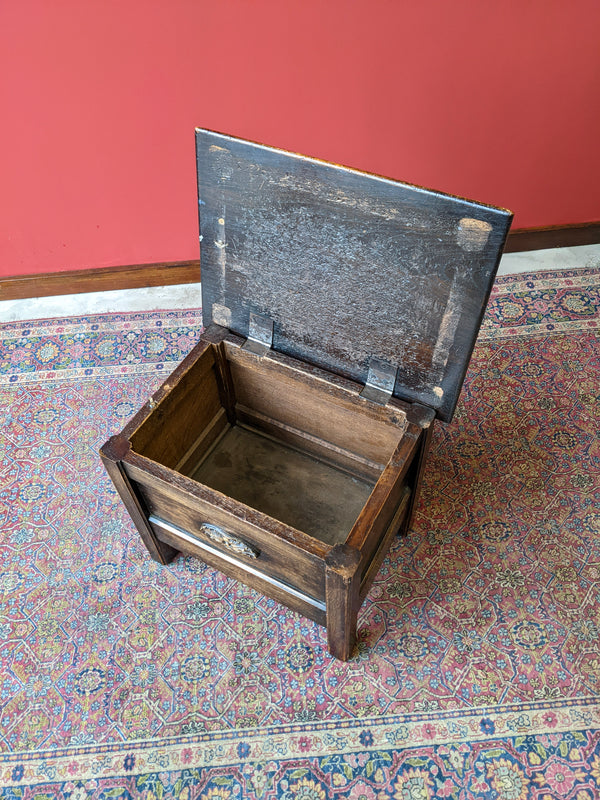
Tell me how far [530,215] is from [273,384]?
1.52 meters

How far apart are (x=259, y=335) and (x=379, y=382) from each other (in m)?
0.33

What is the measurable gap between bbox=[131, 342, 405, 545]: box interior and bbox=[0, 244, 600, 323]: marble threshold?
0.89 meters

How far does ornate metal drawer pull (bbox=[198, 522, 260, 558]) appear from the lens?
1388 millimetres

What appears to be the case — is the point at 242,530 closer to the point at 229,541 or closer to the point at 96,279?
the point at 229,541

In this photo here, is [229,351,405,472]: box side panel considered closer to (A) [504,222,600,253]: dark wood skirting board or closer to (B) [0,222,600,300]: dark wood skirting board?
(B) [0,222,600,300]: dark wood skirting board

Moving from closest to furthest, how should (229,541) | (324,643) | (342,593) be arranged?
(342,593) → (229,541) → (324,643)

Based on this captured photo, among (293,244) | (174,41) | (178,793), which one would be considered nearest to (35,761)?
(178,793)

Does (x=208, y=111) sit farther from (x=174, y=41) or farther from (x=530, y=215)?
(x=530, y=215)

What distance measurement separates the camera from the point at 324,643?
1664 millimetres

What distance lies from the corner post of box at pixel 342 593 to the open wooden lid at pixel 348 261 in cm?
42

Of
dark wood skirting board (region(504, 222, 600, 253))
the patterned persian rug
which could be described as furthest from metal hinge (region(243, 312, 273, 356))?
dark wood skirting board (region(504, 222, 600, 253))

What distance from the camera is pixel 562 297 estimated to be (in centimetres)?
242

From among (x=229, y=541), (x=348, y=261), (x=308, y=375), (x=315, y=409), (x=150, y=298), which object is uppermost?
(x=348, y=261)

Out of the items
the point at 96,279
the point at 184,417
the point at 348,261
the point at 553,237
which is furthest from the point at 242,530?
the point at 553,237
